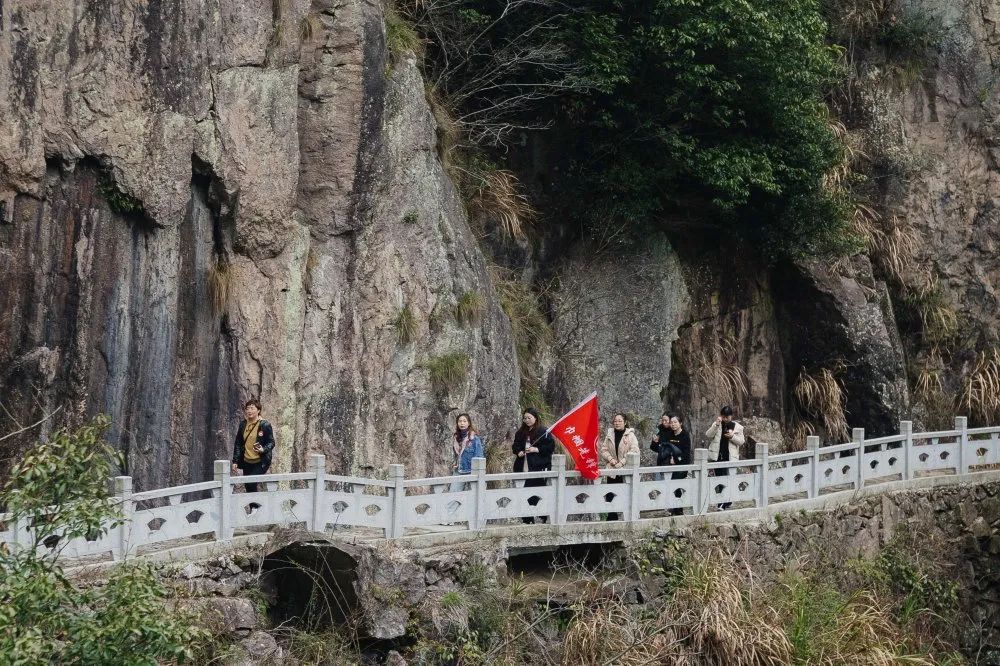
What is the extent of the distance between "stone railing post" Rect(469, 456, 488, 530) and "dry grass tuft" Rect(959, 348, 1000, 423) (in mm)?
15299

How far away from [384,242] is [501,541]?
588 cm

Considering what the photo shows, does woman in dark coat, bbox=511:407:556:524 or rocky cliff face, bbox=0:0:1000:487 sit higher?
rocky cliff face, bbox=0:0:1000:487

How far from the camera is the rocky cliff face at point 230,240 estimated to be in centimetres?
1758

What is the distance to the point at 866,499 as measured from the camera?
22.4 metres

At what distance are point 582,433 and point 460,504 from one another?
1.90 meters

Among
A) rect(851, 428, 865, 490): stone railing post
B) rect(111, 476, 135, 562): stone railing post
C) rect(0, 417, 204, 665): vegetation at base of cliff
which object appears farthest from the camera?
rect(851, 428, 865, 490): stone railing post

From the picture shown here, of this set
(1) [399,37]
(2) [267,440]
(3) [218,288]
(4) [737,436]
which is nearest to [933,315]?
(4) [737,436]

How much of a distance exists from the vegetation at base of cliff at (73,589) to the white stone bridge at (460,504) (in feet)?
1.64

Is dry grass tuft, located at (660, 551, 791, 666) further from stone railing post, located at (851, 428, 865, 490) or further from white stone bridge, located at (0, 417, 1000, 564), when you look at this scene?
stone railing post, located at (851, 428, 865, 490)

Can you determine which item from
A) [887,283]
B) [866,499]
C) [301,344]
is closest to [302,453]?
[301,344]

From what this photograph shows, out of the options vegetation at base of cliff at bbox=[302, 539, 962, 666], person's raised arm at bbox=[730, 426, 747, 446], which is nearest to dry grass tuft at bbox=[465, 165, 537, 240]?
person's raised arm at bbox=[730, 426, 747, 446]

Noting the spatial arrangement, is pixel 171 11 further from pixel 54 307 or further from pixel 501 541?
pixel 501 541

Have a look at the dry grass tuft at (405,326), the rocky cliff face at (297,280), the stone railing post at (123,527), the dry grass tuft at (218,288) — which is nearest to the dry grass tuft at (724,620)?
the rocky cliff face at (297,280)

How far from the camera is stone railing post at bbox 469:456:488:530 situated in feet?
57.3
